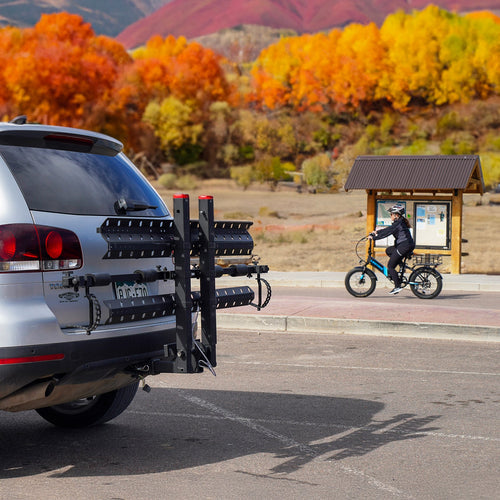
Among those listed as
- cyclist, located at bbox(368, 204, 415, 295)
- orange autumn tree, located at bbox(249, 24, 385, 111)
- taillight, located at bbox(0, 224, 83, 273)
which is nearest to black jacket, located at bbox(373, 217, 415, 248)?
cyclist, located at bbox(368, 204, 415, 295)

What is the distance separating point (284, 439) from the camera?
624 cm

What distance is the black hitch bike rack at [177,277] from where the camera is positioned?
5.07 metres

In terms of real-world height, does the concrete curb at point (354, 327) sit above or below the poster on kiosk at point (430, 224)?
below

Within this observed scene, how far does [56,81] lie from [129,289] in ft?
285

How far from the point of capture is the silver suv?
4.88 metres

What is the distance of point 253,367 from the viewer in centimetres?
927

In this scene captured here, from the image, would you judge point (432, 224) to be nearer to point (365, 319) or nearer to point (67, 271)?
point (365, 319)

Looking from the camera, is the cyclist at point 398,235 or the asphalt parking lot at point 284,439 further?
the cyclist at point 398,235

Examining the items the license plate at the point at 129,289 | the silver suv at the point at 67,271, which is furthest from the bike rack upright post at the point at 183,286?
the license plate at the point at 129,289

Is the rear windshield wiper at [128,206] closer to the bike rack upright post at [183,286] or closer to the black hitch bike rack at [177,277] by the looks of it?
the black hitch bike rack at [177,277]


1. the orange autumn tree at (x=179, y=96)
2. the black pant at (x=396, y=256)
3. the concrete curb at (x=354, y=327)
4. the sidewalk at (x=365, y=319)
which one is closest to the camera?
the concrete curb at (x=354, y=327)

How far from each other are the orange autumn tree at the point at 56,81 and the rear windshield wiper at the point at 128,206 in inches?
3200

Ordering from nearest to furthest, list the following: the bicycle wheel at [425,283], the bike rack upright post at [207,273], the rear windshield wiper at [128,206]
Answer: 1. the bike rack upright post at [207,273]
2. the rear windshield wiper at [128,206]
3. the bicycle wheel at [425,283]

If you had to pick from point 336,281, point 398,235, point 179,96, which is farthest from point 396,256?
point 179,96
